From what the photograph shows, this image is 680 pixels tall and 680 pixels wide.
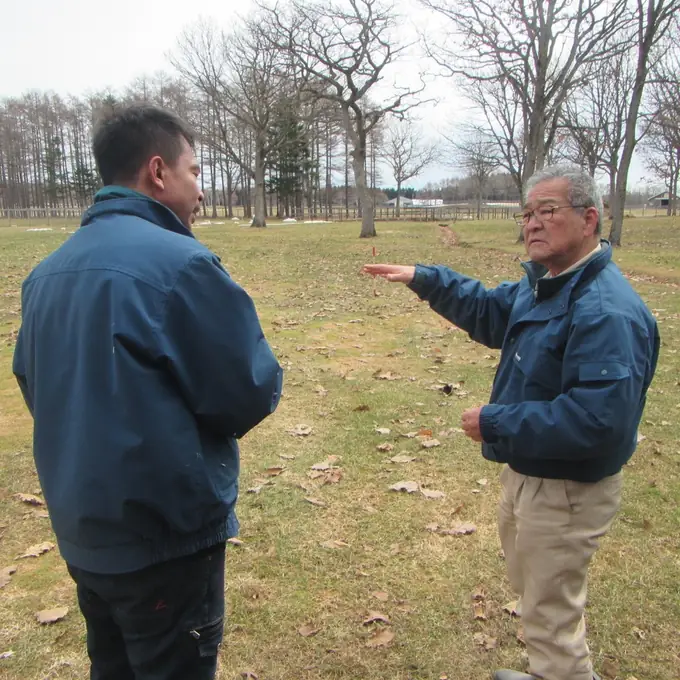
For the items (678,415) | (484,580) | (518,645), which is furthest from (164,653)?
(678,415)

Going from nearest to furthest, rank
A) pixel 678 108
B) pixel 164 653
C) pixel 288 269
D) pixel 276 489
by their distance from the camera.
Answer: pixel 164 653 < pixel 276 489 < pixel 288 269 < pixel 678 108

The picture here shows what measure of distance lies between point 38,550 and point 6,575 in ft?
0.79

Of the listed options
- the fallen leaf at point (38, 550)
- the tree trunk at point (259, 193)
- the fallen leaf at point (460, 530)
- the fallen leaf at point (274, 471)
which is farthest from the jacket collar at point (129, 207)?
the tree trunk at point (259, 193)

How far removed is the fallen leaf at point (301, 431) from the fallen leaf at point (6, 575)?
2.39 m

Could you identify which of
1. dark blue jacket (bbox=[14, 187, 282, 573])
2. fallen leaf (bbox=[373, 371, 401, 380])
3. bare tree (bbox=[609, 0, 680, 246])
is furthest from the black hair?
bare tree (bbox=[609, 0, 680, 246])

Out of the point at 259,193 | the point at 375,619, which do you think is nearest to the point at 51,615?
the point at 375,619

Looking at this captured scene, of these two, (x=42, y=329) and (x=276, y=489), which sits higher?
(x=42, y=329)

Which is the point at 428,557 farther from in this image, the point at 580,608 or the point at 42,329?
the point at 42,329

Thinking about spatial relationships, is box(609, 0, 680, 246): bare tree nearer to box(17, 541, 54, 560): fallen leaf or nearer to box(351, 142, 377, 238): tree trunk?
box(351, 142, 377, 238): tree trunk

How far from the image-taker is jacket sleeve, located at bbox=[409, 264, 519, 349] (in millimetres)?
2828

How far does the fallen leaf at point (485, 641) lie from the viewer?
289cm

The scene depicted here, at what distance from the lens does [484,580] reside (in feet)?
11.0

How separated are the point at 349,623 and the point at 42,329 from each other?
7.16 ft

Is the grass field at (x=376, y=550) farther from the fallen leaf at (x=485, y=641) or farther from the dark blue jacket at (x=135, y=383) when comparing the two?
the dark blue jacket at (x=135, y=383)
